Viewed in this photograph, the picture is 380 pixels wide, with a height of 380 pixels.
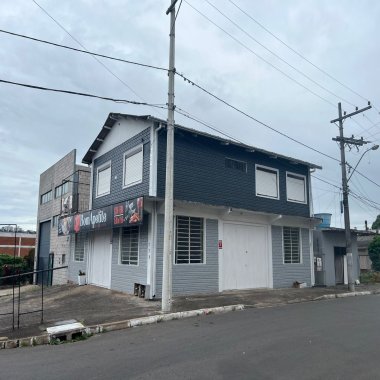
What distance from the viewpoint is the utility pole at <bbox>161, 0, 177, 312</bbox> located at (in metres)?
11.4

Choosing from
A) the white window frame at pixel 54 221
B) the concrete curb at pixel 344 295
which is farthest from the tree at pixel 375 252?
the white window frame at pixel 54 221

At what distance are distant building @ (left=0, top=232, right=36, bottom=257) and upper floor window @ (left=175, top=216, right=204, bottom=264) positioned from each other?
43.4m

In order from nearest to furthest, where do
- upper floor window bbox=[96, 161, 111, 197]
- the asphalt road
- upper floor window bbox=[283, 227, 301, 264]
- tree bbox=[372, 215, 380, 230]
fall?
the asphalt road, upper floor window bbox=[96, 161, 111, 197], upper floor window bbox=[283, 227, 301, 264], tree bbox=[372, 215, 380, 230]

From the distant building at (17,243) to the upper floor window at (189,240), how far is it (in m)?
43.4

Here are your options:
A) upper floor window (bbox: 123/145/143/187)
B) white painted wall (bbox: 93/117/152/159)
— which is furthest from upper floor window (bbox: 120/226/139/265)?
white painted wall (bbox: 93/117/152/159)

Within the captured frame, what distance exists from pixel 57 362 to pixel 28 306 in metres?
8.39

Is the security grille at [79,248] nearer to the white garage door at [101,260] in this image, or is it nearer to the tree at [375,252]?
the white garage door at [101,260]

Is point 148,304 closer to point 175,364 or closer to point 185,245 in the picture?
point 185,245

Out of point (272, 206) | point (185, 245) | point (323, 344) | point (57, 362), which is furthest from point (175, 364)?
point (272, 206)

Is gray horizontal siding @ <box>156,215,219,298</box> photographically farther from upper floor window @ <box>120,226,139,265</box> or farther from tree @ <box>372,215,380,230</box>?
tree @ <box>372,215,380,230</box>

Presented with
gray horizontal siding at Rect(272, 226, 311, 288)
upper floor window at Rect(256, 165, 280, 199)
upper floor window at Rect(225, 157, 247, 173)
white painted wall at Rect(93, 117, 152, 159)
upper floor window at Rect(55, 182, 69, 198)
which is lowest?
gray horizontal siding at Rect(272, 226, 311, 288)

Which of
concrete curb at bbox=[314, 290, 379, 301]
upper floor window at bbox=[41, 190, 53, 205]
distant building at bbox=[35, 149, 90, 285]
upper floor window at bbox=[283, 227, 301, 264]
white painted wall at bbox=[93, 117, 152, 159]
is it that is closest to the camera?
concrete curb at bbox=[314, 290, 379, 301]

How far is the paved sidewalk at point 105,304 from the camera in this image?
1036 cm

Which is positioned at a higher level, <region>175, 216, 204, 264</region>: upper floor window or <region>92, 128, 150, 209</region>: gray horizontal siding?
<region>92, 128, 150, 209</region>: gray horizontal siding
